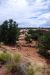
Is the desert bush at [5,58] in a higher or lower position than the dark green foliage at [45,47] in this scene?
higher

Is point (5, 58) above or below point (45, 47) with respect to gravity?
above

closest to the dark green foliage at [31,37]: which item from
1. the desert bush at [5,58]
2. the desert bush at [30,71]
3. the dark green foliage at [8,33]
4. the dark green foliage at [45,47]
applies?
the dark green foliage at [8,33]

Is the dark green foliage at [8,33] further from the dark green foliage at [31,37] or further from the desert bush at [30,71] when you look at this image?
the desert bush at [30,71]

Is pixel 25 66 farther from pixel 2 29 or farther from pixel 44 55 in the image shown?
pixel 2 29

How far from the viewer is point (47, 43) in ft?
78.4

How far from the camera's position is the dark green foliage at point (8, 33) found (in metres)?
28.6

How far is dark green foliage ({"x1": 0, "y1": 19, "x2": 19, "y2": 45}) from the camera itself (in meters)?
28.6

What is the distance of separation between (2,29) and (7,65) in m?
16.7

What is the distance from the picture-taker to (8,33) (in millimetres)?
28609

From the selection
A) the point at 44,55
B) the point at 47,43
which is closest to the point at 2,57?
the point at 44,55

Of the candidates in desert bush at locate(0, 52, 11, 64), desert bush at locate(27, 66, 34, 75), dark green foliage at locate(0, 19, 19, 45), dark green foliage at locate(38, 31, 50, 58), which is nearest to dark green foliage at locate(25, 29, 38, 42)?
dark green foliage at locate(0, 19, 19, 45)

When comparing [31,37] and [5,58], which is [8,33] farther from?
[5,58]

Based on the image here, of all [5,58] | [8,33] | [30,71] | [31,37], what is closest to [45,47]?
[8,33]

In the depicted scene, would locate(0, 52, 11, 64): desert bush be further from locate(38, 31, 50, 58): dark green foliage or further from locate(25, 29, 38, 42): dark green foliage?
locate(25, 29, 38, 42): dark green foliage
